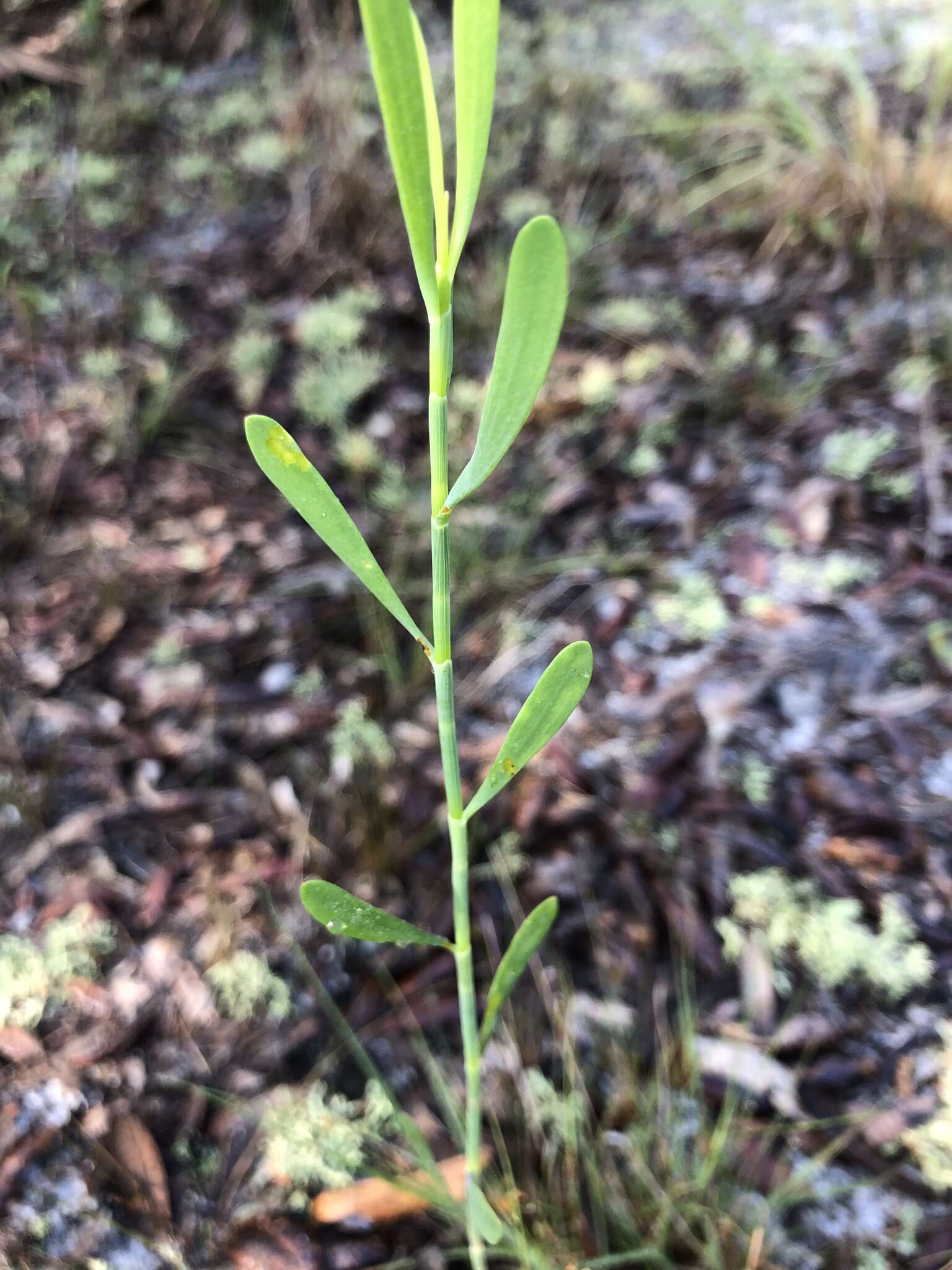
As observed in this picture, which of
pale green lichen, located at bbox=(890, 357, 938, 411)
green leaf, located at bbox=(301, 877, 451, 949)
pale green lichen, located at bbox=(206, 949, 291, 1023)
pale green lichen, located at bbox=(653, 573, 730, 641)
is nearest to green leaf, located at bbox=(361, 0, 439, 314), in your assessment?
green leaf, located at bbox=(301, 877, 451, 949)

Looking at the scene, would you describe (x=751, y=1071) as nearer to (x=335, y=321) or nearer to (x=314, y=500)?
(x=314, y=500)

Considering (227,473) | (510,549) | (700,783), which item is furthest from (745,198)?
(700,783)

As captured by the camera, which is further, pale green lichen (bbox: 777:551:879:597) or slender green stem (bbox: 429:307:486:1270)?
pale green lichen (bbox: 777:551:879:597)

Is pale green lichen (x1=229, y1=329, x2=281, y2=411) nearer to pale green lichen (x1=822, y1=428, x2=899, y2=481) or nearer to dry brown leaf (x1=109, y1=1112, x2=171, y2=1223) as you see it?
pale green lichen (x1=822, y1=428, x2=899, y2=481)

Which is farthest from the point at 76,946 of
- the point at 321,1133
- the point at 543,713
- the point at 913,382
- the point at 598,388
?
the point at 913,382

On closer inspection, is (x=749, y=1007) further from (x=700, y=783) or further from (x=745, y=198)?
(x=745, y=198)

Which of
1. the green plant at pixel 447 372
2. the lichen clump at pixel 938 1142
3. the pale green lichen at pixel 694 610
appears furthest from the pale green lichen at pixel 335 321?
the lichen clump at pixel 938 1142
